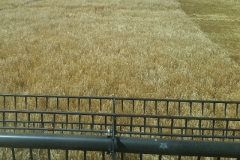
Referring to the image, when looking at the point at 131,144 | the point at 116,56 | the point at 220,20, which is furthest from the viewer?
the point at 220,20

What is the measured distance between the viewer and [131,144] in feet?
5.01

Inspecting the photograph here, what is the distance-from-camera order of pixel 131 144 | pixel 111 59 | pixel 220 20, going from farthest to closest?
pixel 220 20, pixel 111 59, pixel 131 144

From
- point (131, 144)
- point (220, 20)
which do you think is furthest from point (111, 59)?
point (220, 20)

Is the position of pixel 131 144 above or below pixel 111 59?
above

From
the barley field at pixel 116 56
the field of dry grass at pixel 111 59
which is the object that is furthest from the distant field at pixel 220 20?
the field of dry grass at pixel 111 59

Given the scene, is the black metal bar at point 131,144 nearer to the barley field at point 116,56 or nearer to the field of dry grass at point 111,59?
the barley field at point 116,56

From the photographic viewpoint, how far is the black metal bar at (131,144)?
146 centimetres

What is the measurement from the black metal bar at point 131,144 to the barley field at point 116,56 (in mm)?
1010

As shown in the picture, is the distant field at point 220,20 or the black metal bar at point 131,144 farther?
the distant field at point 220,20

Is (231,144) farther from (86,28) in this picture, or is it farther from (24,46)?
(86,28)

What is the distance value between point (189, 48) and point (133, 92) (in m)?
4.96

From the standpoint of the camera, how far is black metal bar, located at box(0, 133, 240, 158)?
1458mm

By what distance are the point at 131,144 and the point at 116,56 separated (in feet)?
23.7

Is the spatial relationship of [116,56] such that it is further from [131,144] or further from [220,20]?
[220,20]
